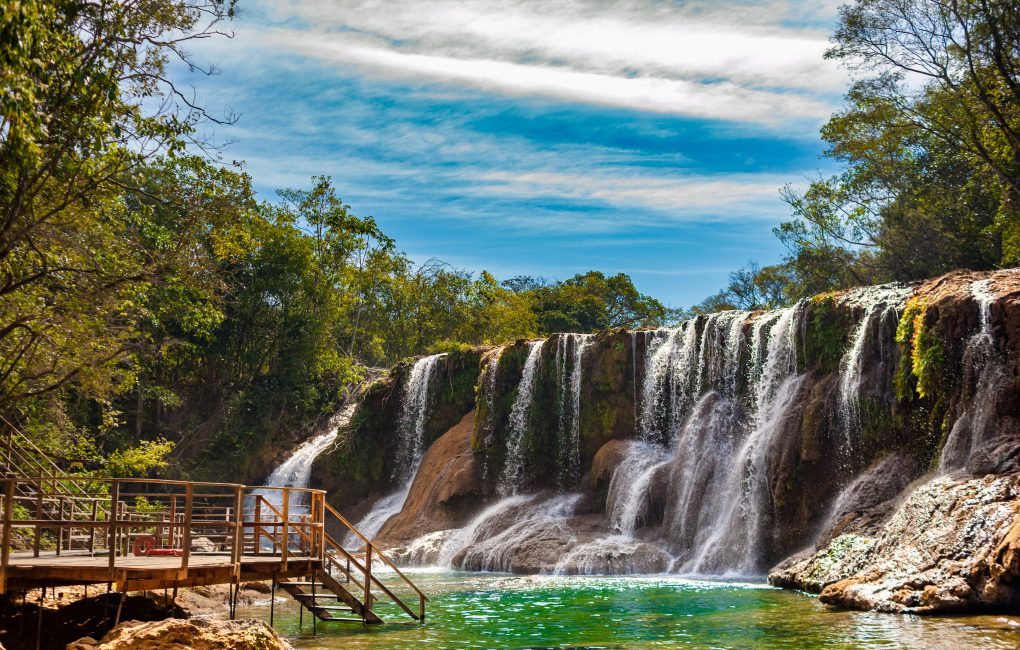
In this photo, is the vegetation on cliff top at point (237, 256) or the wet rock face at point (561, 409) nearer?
the vegetation on cliff top at point (237, 256)

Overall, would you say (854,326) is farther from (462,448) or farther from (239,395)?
(239,395)

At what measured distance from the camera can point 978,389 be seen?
66.2 ft

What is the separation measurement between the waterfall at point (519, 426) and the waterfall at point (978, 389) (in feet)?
55.9

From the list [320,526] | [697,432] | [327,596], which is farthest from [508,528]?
[320,526]

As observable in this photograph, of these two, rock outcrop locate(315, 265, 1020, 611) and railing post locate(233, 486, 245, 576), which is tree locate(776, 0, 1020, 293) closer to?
rock outcrop locate(315, 265, 1020, 611)

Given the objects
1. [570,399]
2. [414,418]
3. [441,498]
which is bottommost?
[441,498]

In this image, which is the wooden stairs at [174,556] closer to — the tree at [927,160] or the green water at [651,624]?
the green water at [651,624]

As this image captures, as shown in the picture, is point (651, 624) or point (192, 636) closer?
point (192, 636)

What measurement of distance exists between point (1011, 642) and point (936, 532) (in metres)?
4.96

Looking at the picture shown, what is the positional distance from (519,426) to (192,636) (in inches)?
1034

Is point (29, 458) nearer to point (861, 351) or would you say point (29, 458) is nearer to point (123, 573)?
point (123, 573)

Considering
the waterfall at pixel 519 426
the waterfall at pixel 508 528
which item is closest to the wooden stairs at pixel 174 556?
the waterfall at pixel 508 528

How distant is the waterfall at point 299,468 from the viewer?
4175 cm

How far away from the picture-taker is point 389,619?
1716 cm
